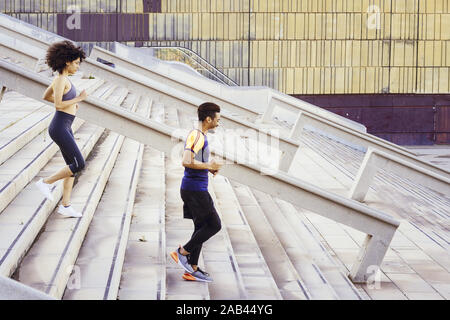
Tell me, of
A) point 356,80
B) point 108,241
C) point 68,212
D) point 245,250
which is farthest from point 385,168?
point 356,80

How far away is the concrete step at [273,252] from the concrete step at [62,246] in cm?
151

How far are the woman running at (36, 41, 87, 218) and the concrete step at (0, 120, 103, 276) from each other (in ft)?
0.51

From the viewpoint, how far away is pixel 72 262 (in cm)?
442

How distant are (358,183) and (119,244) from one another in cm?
399

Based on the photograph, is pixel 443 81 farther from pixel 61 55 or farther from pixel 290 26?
pixel 61 55

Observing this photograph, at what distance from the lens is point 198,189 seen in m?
4.66

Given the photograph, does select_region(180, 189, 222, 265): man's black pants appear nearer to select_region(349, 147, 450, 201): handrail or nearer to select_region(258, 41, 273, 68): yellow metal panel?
select_region(349, 147, 450, 201): handrail

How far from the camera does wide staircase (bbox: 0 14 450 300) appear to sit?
4.39 metres

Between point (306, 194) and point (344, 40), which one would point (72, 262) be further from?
point (344, 40)

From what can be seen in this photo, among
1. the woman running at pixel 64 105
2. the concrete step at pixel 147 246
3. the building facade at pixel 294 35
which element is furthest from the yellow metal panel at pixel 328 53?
the woman running at pixel 64 105

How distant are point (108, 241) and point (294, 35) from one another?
17173 mm

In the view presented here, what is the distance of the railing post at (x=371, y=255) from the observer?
533cm

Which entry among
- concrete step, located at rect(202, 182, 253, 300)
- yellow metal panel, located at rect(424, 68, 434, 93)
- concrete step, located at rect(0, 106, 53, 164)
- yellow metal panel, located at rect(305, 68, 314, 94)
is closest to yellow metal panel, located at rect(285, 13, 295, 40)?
yellow metal panel, located at rect(305, 68, 314, 94)

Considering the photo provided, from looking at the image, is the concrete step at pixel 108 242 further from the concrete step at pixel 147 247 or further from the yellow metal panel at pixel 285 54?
the yellow metal panel at pixel 285 54
